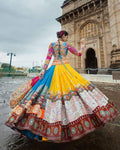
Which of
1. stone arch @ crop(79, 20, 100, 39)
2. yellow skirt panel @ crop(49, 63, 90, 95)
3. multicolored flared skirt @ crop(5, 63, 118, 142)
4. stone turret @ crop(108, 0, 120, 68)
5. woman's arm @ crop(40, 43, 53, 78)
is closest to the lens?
multicolored flared skirt @ crop(5, 63, 118, 142)

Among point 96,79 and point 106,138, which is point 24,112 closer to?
point 106,138

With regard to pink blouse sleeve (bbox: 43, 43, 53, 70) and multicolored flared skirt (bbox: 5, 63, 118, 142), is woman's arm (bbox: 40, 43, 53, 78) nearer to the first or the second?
pink blouse sleeve (bbox: 43, 43, 53, 70)

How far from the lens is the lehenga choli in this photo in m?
0.89

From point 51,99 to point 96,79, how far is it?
7.04m

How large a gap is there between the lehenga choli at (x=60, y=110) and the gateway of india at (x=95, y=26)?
7.34 metres

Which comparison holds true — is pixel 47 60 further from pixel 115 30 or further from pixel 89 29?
pixel 89 29

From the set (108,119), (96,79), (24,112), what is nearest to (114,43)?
(96,79)

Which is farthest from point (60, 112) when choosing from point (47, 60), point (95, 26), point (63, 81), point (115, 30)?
point (95, 26)

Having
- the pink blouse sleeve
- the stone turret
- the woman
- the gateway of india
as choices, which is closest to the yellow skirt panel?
the woman

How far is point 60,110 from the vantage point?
977mm

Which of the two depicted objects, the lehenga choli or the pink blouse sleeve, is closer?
the lehenga choli

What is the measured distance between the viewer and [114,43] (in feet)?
24.5

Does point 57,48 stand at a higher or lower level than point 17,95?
higher

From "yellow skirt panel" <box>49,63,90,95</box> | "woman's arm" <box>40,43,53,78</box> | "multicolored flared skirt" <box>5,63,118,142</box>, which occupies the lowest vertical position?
"multicolored flared skirt" <box>5,63,118,142</box>
